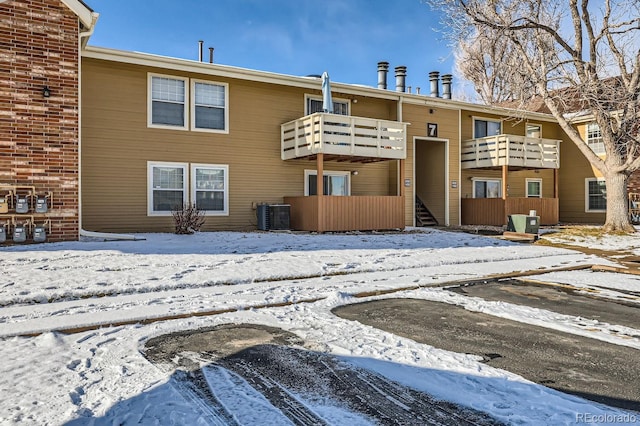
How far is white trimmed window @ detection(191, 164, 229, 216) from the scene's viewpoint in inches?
557

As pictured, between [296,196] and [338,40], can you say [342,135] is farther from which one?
[338,40]

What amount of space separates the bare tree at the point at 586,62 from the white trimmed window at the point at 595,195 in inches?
194

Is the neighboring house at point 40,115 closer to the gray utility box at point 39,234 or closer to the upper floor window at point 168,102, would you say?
the gray utility box at point 39,234

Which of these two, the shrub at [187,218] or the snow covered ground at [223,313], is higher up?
the shrub at [187,218]

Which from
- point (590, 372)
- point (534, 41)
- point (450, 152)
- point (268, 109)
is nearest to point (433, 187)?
point (450, 152)

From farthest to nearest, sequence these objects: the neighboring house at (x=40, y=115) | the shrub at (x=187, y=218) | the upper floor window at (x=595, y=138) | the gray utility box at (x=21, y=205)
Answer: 1. the upper floor window at (x=595, y=138)
2. the shrub at (x=187, y=218)
3. the neighboring house at (x=40, y=115)
4. the gray utility box at (x=21, y=205)

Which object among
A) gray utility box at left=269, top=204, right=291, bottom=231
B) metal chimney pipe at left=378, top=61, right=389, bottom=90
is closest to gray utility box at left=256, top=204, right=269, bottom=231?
gray utility box at left=269, top=204, right=291, bottom=231

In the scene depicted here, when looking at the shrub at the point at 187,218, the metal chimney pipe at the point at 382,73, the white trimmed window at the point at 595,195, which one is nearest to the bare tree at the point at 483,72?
the white trimmed window at the point at 595,195

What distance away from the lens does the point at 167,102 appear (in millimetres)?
13820

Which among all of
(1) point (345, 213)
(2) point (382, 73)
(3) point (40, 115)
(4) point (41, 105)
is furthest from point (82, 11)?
(2) point (382, 73)

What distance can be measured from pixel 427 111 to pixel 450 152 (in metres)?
1.99

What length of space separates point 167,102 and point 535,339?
40.5 feet

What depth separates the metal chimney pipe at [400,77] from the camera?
2069cm

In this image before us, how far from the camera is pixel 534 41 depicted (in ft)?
55.7
